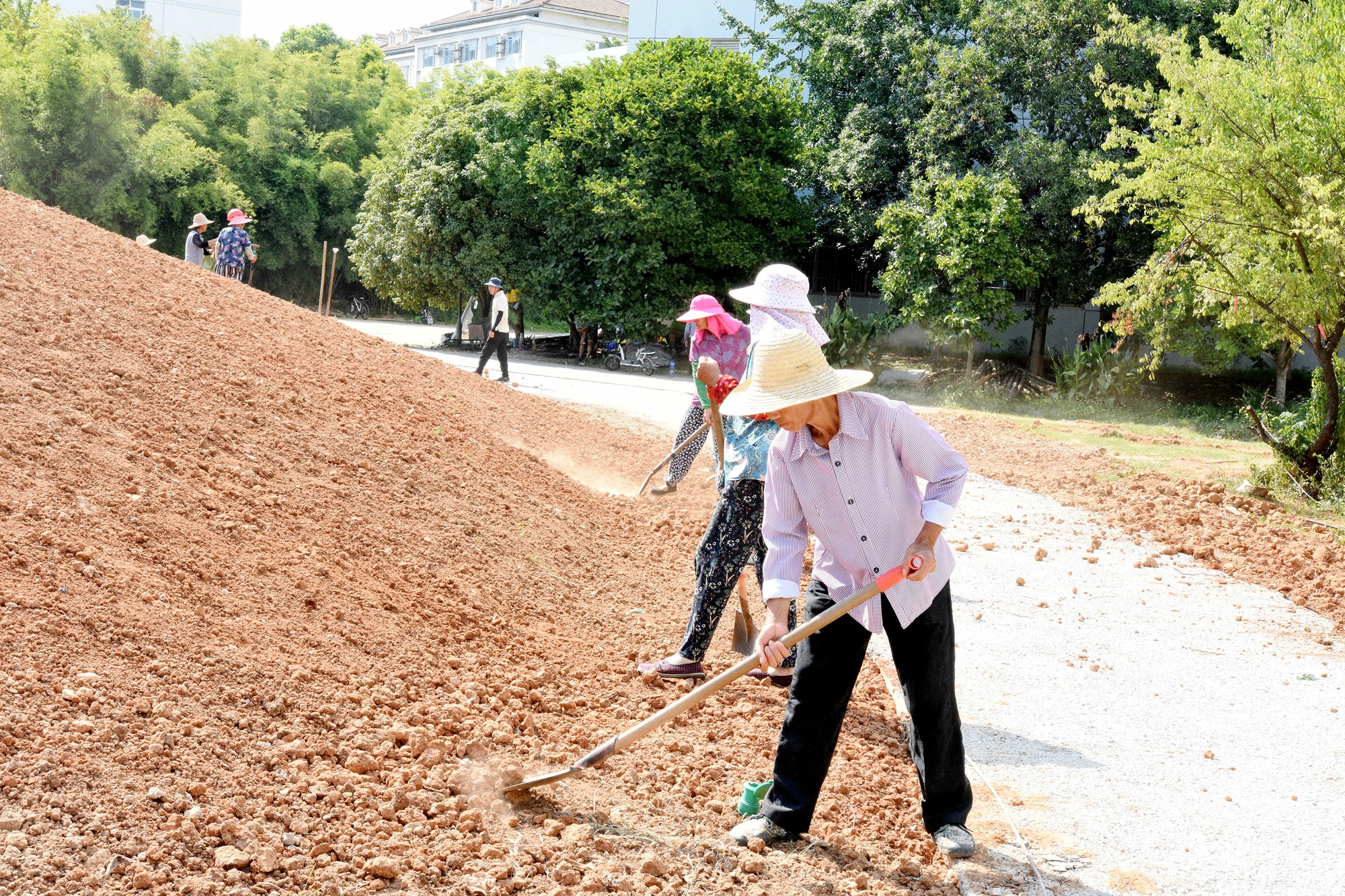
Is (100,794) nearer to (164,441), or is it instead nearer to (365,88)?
(164,441)

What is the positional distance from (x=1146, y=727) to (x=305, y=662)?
3574mm

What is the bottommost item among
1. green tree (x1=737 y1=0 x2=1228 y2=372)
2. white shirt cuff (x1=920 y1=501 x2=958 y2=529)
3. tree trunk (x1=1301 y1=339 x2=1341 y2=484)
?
white shirt cuff (x1=920 y1=501 x2=958 y2=529)

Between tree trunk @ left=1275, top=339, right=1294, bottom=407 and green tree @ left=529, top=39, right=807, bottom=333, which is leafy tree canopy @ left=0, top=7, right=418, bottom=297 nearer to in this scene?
green tree @ left=529, top=39, right=807, bottom=333

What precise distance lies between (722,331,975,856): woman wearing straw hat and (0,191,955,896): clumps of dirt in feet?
0.88

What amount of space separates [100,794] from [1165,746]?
3989 millimetres

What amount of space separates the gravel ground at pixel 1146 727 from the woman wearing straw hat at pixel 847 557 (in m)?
0.52

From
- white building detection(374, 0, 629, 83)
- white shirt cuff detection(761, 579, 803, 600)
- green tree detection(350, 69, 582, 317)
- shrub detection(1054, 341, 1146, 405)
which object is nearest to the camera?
white shirt cuff detection(761, 579, 803, 600)

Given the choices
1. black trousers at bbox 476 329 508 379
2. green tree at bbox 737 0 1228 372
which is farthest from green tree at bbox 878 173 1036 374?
black trousers at bbox 476 329 508 379

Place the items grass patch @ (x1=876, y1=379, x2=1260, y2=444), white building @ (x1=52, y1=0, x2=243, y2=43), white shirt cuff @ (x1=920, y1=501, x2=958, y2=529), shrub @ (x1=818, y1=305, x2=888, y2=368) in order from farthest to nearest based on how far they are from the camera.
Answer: white building @ (x1=52, y1=0, x2=243, y2=43)
shrub @ (x1=818, y1=305, x2=888, y2=368)
grass patch @ (x1=876, y1=379, x2=1260, y2=444)
white shirt cuff @ (x1=920, y1=501, x2=958, y2=529)

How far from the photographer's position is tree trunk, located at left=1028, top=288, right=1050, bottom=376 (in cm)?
2067

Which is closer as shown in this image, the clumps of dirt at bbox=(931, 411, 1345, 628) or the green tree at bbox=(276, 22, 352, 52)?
the clumps of dirt at bbox=(931, 411, 1345, 628)

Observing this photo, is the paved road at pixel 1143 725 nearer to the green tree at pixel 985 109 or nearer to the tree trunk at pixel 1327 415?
the tree trunk at pixel 1327 415

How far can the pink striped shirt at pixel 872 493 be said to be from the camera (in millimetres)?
3164

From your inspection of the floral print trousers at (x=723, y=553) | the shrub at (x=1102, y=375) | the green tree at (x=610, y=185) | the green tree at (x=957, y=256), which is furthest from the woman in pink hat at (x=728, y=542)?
the green tree at (x=610, y=185)
